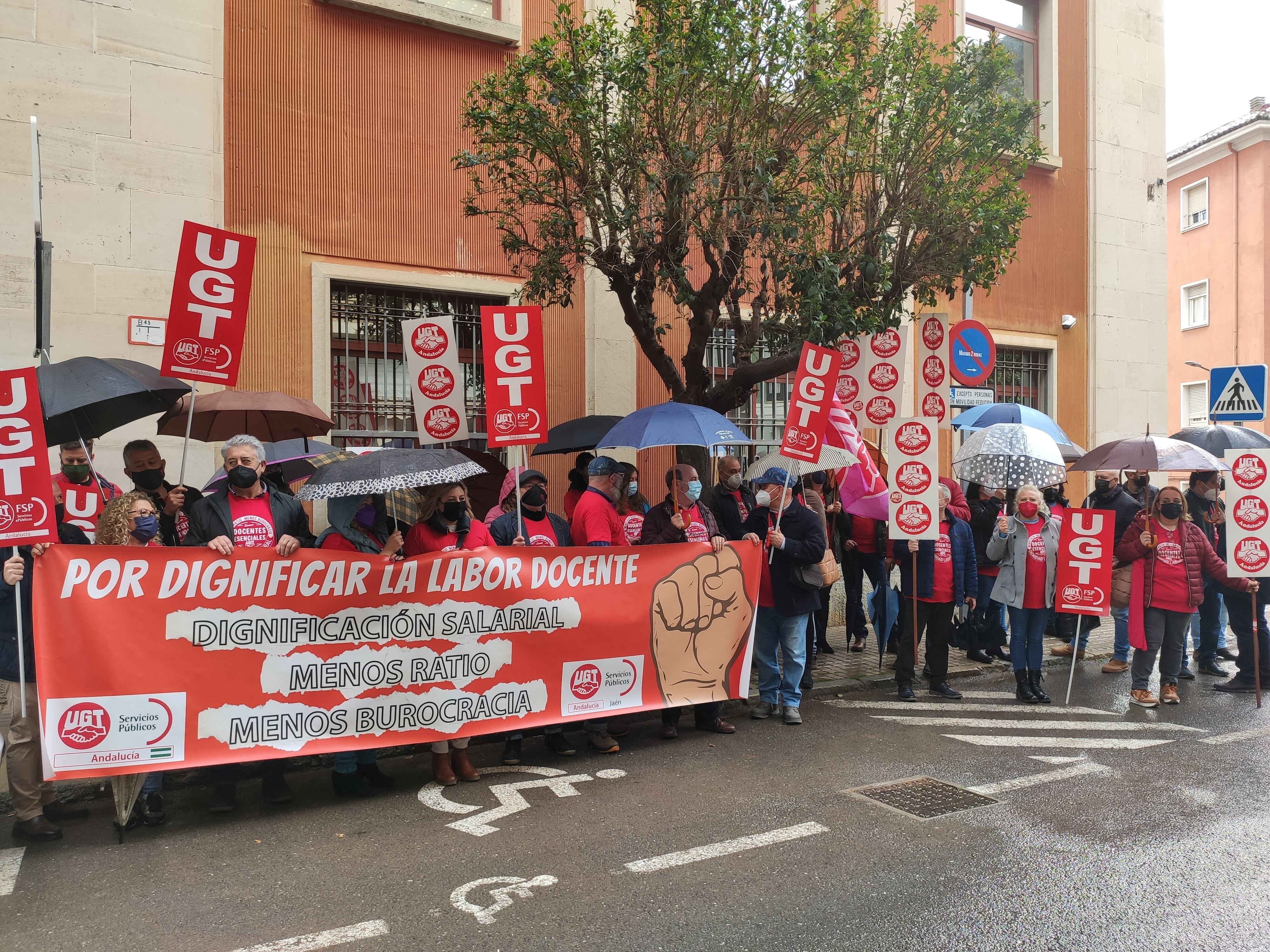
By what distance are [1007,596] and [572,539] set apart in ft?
12.3

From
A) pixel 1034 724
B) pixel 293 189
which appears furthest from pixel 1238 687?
pixel 293 189

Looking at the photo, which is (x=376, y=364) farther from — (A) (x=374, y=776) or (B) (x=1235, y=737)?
(B) (x=1235, y=737)

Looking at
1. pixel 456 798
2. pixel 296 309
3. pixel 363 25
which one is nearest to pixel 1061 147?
pixel 363 25

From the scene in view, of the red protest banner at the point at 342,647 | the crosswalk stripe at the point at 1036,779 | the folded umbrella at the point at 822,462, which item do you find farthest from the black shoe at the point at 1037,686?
the red protest banner at the point at 342,647

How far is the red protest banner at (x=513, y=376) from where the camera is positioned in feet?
21.4

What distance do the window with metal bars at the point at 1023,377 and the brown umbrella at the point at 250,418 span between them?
34.4ft

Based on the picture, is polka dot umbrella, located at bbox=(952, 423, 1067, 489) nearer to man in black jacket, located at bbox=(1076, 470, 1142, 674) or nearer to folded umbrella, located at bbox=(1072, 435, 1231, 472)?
folded umbrella, located at bbox=(1072, 435, 1231, 472)

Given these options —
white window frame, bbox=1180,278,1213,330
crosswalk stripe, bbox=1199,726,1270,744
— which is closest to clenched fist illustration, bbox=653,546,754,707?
crosswalk stripe, bbox=1199,726,1270,744

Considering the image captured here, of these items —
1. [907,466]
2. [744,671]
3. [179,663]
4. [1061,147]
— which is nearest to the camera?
[179,663]

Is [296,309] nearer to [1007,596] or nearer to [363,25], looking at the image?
[363,25]

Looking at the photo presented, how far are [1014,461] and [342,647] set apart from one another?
247 inches

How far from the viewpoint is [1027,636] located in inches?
315

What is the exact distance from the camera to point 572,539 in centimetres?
705

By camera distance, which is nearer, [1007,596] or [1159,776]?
[1159,776]
